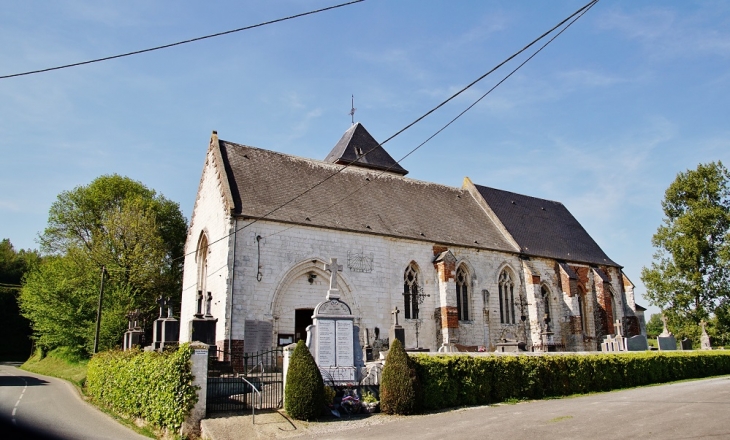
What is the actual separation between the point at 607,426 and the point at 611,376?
8.25 meters

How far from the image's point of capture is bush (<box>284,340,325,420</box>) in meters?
11.6

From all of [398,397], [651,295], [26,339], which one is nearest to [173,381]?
[398,397]

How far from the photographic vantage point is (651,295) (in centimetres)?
3503

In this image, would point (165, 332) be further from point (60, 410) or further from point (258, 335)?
point (60, 410)

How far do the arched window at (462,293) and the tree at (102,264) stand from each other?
1870 centimetres

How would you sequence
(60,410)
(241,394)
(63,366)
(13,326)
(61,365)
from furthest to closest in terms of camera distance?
(13,326), (61,365), (63,366), (60,410), (241,394)

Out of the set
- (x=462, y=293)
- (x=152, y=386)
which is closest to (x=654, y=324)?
(x=462, y=293)

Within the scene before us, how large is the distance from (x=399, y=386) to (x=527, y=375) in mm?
4646

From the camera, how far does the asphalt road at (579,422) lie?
9.49 meters

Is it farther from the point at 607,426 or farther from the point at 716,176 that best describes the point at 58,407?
the point at 716,176

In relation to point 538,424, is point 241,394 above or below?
above

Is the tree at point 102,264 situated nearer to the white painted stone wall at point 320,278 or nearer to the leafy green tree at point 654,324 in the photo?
the white painted stone wall at point 320,278

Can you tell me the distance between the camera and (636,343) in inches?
966

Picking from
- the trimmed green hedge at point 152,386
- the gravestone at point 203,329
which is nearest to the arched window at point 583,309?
the gravestone at point 203,329
